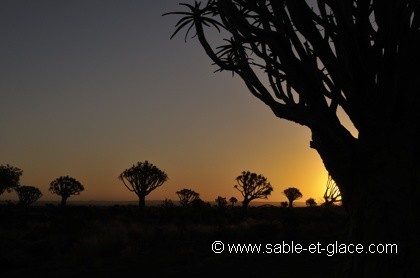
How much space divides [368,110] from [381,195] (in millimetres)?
759

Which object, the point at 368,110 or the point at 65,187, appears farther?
the point at 65,187

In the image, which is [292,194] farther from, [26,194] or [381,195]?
[381,195]

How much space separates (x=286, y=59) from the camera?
4.04 metres

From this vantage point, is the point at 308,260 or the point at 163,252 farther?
the point at 163,252

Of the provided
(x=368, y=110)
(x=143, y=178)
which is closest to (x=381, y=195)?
(x=368, y=110)

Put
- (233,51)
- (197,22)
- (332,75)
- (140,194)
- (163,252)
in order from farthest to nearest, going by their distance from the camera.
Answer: (140,194), (163,252), (233,51), (197,22), (332,75)

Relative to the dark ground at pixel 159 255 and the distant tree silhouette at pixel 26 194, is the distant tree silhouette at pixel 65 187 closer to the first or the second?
the distant tree silhouette at pixel 26 194

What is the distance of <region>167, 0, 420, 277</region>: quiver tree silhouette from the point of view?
3551 mm

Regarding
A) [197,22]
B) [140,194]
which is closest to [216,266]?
[197,22]

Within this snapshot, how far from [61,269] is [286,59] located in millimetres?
8073

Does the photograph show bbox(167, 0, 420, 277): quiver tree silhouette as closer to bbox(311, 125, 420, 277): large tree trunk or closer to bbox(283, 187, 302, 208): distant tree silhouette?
bbox(311, 125, 420, 277): large tree trunk

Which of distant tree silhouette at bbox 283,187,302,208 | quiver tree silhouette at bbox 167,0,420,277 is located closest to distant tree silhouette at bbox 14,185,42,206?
distant tree silhouette at bbox 283,187,302,208

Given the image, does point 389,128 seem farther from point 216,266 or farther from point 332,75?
point 216,266

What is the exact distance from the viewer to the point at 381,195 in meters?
3.61
